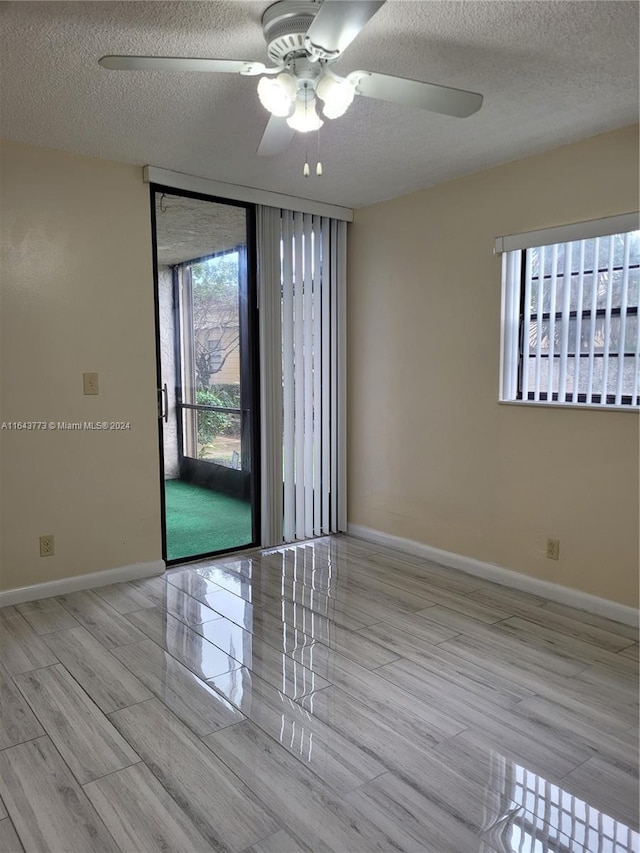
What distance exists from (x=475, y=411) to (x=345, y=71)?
2.00 meters

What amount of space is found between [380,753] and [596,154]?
9.33 feet

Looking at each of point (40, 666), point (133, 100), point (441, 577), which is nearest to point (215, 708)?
point (40, 666)

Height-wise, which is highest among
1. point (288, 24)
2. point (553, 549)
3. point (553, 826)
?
point (288, 24)

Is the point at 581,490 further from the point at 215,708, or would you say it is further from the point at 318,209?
the point at 318,209

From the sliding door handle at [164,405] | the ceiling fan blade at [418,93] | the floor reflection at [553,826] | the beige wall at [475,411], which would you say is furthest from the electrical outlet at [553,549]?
the sliding door handle at [164,405]

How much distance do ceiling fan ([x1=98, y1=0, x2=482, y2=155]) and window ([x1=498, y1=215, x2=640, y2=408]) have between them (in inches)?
52.8

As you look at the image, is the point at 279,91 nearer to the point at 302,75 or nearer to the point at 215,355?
the point at 302,75

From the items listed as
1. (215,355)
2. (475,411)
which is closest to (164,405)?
(215,355)

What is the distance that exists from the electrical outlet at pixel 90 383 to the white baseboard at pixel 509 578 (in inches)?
83.8

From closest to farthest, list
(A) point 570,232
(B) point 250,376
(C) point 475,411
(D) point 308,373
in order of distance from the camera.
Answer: (A) point 570,232, (C) point 475,411, (B) point 250,376, (D) point 308,373

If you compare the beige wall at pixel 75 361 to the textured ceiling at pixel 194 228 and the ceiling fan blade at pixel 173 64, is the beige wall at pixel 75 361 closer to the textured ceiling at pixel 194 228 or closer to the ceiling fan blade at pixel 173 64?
the textured ceiling at pixel 194 228

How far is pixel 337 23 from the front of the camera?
5.19 ft

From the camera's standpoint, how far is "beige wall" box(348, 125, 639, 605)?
3002 mm

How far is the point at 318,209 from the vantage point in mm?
4125
